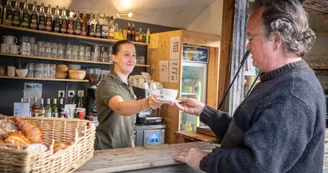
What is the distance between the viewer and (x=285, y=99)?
111 centimetres

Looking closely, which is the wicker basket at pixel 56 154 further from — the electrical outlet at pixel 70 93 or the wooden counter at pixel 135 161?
the electrical outlet at pixel 70 93

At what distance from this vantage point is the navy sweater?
1.08 meters

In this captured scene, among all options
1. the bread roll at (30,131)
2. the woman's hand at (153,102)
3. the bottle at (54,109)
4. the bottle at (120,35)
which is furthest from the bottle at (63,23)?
the bread roll at (30,131)

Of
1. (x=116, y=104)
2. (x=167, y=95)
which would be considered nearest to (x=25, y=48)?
(x=116, y=104)

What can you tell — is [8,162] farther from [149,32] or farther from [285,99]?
[149,32]

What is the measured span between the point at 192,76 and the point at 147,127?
1.41m

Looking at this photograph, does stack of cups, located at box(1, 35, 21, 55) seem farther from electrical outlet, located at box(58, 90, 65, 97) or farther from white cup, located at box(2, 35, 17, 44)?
electrical outlet, located at box(58, 90, 65, 97)

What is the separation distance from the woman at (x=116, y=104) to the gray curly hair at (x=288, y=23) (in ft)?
3.53

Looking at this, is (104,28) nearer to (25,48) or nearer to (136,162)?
(25,48)

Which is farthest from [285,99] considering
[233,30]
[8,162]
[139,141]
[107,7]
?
[107,7]

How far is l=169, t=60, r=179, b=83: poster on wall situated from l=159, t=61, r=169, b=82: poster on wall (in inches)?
4.2

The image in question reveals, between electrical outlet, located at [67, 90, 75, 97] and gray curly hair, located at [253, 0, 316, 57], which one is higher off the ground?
gray curly hair, located at [253, 0, 316, 57]

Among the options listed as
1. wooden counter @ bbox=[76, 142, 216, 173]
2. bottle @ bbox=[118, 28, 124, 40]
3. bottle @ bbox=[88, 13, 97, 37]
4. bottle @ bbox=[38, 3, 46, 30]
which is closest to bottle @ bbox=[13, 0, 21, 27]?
bottle @ bbox=[38, 3, 46, 30]

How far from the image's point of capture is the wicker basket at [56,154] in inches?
39.8
